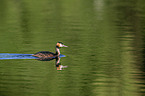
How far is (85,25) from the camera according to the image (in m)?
30.7

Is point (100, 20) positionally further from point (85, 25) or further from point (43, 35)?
point (43, 35)

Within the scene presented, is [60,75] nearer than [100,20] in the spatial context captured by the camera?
Yes

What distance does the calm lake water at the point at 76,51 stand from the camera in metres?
14.8

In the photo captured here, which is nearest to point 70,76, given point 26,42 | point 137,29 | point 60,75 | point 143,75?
point 60,75

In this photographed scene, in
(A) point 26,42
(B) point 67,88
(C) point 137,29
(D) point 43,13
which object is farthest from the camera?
(D) point 43,13

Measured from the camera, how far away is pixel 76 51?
68.2ft

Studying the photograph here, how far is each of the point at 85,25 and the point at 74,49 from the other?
31.4 feet

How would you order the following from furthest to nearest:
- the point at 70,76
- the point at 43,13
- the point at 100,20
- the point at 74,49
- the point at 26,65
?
the point at 43,13 < the point at 100,20 < the point at 74,49 < the point at 26,65 < the point at 70,76

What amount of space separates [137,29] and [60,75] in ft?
42.5

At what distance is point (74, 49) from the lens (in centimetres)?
2131

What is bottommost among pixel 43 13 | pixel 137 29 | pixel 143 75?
pixel 143 75

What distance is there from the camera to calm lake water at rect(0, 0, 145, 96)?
48.7 ft

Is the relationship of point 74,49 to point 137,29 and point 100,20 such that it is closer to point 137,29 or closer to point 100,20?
point 137,29

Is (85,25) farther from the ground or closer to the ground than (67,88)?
farther from the ground
